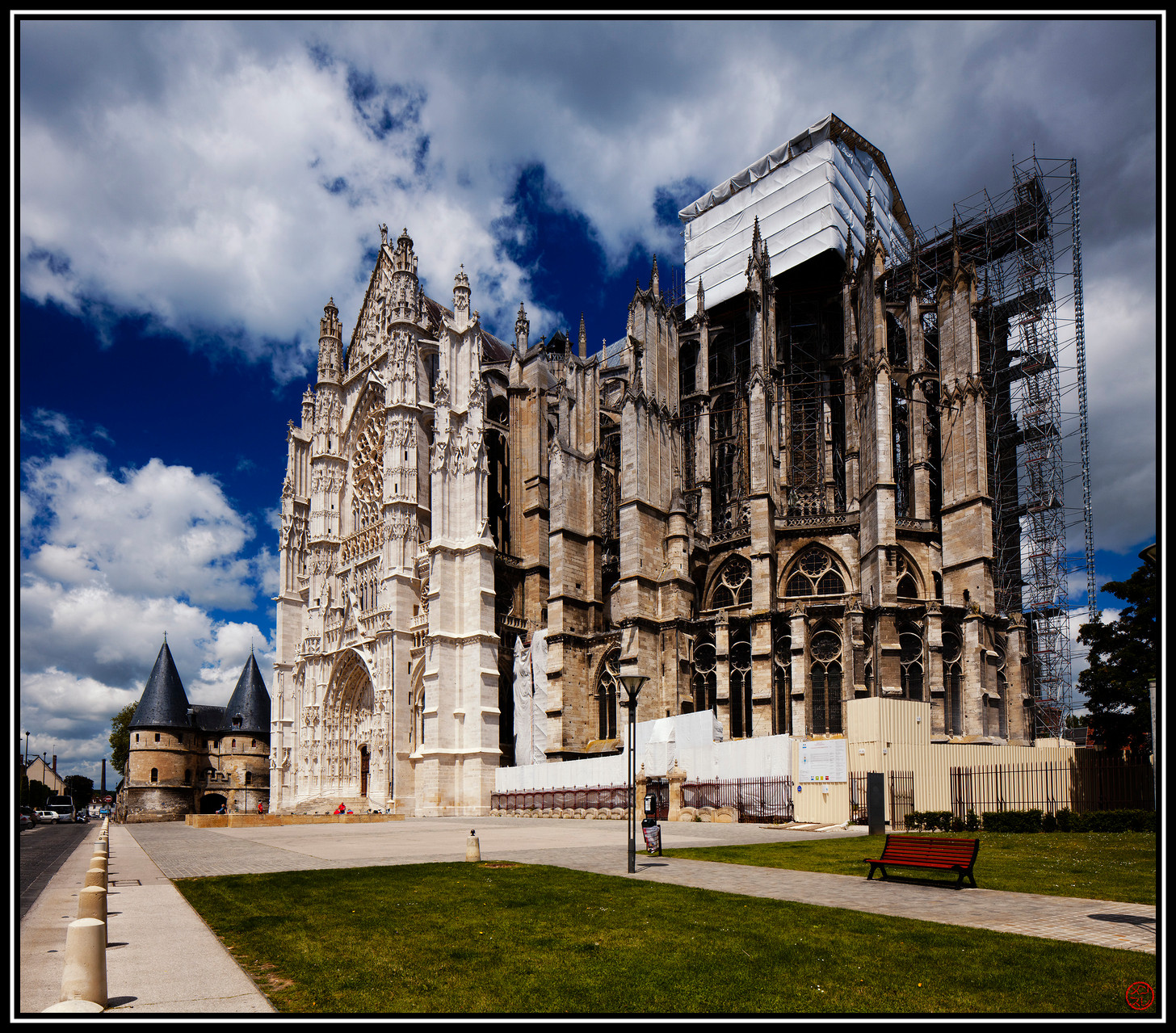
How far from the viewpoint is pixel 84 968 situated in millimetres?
5664

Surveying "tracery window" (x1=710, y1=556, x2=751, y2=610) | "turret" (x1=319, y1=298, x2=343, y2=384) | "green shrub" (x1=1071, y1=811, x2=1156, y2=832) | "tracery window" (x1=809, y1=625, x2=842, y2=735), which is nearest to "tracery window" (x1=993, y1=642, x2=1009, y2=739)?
"tracery window" (x1=809, y1=625, x2=842, y2=735)

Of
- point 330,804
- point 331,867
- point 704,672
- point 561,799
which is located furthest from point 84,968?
point 330,804

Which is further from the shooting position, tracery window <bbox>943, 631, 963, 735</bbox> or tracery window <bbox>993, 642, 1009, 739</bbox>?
tracery window <bbox>943, 631, 963, 735</bbox>

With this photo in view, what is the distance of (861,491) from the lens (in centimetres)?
3450

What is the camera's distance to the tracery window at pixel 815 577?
3409cm

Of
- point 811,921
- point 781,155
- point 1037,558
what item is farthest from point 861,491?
point 811,921

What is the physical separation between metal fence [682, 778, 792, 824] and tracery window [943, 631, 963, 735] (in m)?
9.98

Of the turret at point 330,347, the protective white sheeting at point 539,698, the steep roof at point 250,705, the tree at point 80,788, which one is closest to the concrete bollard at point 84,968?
the protective white sheeting at point 539,698

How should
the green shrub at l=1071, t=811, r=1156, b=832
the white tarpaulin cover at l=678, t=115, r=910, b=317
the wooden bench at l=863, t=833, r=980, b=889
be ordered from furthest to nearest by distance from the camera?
1. the white tarpaulin cover at l=678, t=115, r=910, b=317
2. the green shrub at l=1071, t=811, r=1156, b=832
3. the wooden bench at l=863, t=833, r=980, b=889

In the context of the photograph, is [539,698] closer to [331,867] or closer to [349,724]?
[349,724]

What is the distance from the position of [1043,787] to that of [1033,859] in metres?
10.1

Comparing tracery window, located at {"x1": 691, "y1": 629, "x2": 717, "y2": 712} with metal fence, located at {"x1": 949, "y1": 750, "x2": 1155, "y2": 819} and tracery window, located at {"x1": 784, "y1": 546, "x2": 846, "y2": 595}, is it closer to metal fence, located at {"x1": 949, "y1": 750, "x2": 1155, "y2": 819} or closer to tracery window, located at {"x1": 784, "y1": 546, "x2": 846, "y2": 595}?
tracery window, located at {"x1": 784, "y1": 546, "x2": 846, "y2": 595}

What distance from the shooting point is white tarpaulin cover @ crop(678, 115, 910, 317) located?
43.5 metres
